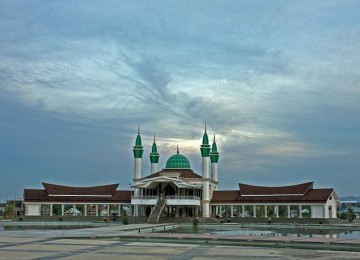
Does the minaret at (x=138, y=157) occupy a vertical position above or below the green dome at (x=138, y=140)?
below

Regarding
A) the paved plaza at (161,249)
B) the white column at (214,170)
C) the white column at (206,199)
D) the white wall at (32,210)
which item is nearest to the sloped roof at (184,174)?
the white column at (206,199)

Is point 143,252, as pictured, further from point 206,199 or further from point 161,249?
point 206,199

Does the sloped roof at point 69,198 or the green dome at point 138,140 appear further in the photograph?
the green dome at point 138,140

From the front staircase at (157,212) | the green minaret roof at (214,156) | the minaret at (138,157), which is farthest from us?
the green minaret roof at (214,156)

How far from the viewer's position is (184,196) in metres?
66.2

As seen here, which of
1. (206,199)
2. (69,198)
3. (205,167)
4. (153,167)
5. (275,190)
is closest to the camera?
(275,190)

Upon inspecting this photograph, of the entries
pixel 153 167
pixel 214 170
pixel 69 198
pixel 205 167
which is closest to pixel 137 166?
pixel 153 167

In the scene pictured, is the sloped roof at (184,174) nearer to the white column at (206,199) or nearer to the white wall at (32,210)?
the white column at (206,199)

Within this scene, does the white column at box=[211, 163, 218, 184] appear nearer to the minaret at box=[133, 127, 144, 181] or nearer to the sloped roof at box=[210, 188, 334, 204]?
the sloped roof at box=[210, 188, 334, 204]

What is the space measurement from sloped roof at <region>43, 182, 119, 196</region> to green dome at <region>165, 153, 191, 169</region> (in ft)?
28.1

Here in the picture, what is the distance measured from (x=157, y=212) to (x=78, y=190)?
15231 millimetres

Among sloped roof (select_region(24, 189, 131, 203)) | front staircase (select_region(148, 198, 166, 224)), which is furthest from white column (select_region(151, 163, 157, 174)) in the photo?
front staircase (select_region(148, 198, 166, 224))

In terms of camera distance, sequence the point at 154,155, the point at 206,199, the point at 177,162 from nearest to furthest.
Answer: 1. the point at 206,199
2. the point at 177,162
3. the point at 154,155

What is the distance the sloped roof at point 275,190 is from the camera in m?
65.1
